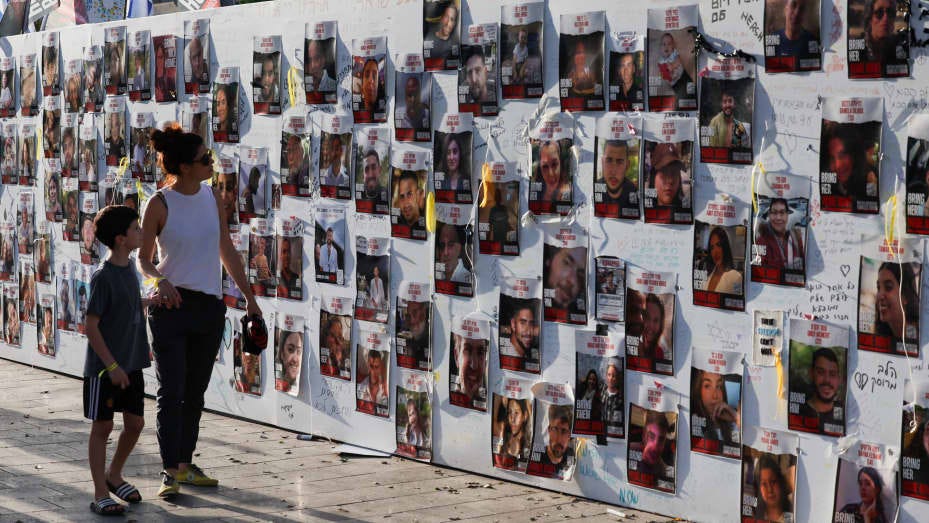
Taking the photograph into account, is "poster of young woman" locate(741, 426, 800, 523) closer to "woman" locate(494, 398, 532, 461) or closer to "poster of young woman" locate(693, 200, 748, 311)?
"poster of young woman" locate(693, 200, 748, 311)

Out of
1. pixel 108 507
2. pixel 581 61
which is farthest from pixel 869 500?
pixel 108 507

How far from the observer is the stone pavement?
682cm

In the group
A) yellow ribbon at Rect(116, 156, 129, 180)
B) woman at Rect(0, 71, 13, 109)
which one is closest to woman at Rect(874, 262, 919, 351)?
yellow ribbon at Rect(116, 156, 129, 180)

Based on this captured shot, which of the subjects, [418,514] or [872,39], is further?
[418,514]

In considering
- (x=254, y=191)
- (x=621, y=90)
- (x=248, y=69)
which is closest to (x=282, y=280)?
(x=254, y=191)

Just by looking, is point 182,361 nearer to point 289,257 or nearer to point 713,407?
point 289,257

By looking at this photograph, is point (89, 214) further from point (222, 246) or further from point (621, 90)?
point (621, 90)

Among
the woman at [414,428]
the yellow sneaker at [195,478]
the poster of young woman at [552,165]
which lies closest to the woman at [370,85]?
the poster of young woman at [552,165]

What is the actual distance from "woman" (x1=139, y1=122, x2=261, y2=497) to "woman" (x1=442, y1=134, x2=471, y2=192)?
1342 millimetres

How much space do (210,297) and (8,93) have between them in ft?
19.5

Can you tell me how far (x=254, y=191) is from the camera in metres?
9.20

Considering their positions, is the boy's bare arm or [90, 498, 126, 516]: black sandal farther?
[90, 498, 126, 516]: black sandal

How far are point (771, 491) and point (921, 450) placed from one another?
0.80 m

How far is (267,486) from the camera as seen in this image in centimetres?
745
